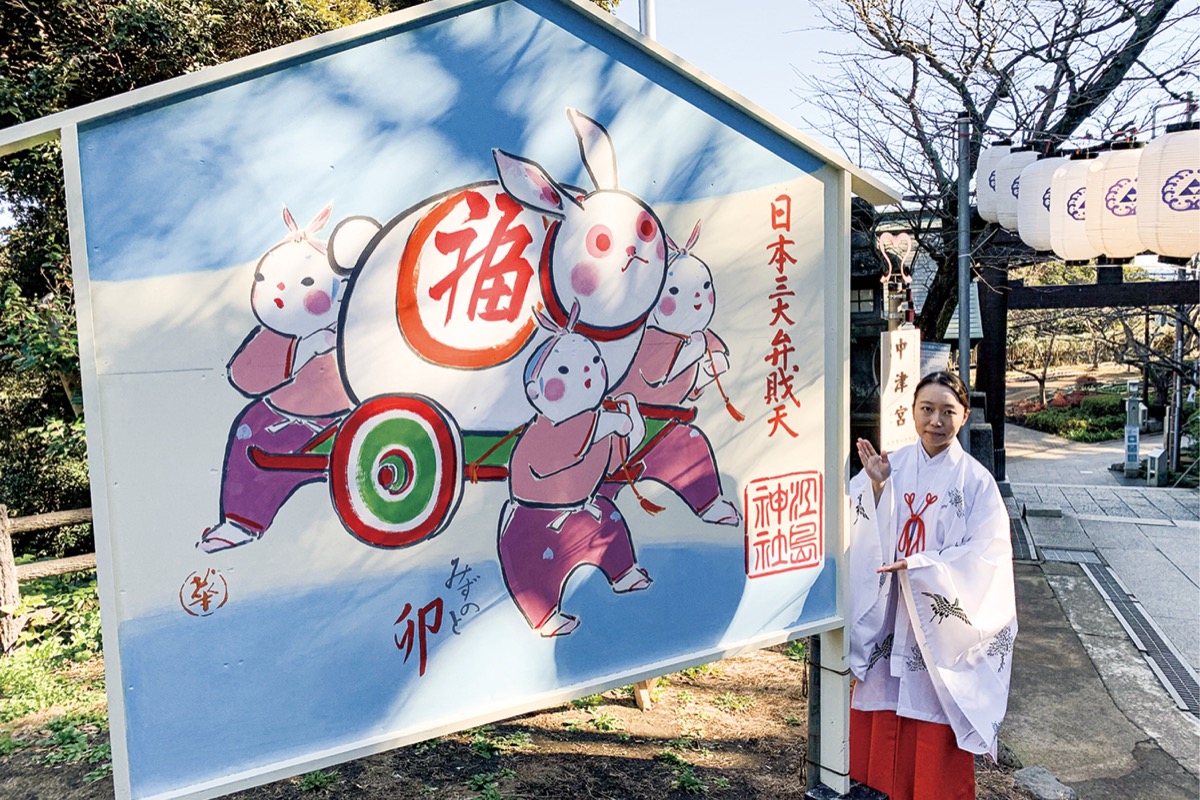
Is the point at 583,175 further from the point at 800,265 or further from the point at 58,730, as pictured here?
the point at 58,730

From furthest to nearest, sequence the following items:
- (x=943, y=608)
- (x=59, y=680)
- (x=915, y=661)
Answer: (x=59, y=680)
(x=915, y=661)
(x=943, y=608)

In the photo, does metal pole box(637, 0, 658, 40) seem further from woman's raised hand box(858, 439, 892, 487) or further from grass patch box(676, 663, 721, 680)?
grass patch box(676, 663, 721, 680)

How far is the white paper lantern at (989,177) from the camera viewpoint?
312 inches

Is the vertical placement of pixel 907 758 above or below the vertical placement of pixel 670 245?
below

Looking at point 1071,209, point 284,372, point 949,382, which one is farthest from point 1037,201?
point 284,372

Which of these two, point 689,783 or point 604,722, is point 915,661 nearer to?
point 689,783

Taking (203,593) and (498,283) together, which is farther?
(498,283)

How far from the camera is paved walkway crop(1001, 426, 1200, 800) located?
14.1 feet

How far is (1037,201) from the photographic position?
22.6 feet

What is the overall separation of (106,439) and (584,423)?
47.3 inches

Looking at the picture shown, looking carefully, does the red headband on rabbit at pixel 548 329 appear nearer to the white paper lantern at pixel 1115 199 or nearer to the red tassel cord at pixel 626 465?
the red tassel cord at pixel 626 465

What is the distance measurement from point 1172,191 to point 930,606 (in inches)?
176

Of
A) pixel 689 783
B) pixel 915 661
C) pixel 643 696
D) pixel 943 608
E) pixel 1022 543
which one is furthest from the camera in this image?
Result: pixel 1022 543

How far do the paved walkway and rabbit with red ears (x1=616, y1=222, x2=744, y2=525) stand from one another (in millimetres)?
2961
